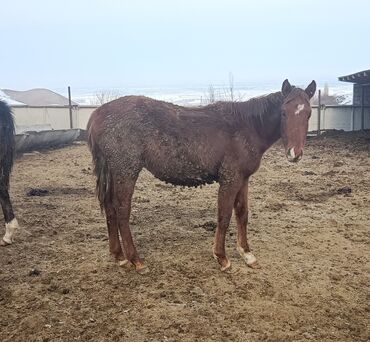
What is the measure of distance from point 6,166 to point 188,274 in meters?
2.72

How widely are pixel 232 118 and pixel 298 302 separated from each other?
1888mm

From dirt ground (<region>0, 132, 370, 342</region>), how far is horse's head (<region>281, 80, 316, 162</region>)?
49.1 inches

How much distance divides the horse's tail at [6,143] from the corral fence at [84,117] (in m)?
11.4

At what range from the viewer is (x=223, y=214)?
4.25 metres

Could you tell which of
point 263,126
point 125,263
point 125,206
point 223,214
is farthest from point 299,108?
point 125,263

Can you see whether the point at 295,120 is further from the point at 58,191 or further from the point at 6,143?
the point at 58,191

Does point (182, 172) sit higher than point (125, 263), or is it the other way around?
point (182, 172)

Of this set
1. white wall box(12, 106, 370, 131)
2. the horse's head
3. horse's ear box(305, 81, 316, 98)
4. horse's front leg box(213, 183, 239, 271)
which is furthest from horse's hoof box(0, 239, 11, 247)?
white wall box(12, 106, 370, 131)

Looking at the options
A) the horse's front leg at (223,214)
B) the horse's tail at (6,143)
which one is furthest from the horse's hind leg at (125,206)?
the horse's tail at (6,143)

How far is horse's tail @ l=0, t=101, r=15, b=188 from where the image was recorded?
511 cm

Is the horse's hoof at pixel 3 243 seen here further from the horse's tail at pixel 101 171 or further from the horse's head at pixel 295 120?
the horse's head at pixel 295 120

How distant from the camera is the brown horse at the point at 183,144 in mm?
A: 4059

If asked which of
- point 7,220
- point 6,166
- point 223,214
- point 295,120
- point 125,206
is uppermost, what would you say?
point 295,120

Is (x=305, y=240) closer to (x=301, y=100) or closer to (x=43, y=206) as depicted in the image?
(x=301, y=100)
